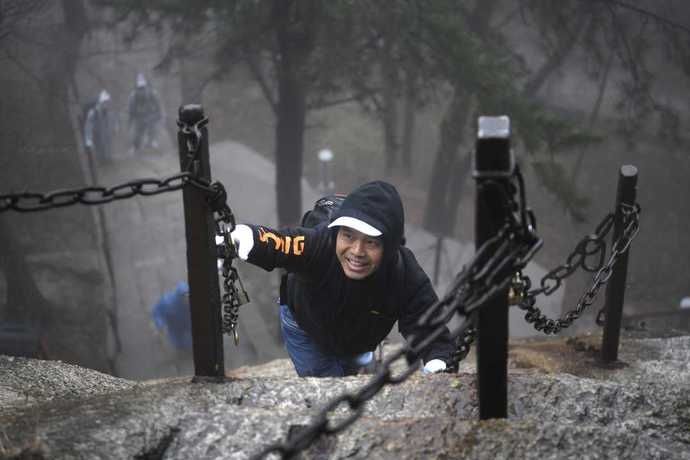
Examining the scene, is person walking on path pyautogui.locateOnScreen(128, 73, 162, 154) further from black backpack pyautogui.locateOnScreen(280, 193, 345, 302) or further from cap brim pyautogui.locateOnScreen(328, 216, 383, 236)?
cap brim pyautogui.locateOnScreen(328, 216, 383, 236)

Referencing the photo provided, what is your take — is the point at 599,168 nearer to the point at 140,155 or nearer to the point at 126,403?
the point at 140,155

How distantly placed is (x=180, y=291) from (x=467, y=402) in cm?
706

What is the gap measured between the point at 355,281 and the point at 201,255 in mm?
1193

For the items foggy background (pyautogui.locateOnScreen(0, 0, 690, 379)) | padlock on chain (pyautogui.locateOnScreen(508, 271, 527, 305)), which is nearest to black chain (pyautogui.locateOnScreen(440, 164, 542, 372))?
padlock on chain (pyautogui.locateOnScreen(508, 271, 527, 305))

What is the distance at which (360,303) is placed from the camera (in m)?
3.89

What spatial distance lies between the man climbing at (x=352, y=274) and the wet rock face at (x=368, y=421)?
513 mm

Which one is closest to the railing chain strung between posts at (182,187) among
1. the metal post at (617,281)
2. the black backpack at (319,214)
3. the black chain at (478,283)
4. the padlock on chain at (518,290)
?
the black backpack at (319,214)

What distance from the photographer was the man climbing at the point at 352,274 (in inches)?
143

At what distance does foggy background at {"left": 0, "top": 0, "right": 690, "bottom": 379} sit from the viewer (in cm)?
927

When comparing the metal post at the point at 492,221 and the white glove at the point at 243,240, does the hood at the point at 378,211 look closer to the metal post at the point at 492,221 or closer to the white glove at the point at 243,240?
the white glove at the point at 243,240

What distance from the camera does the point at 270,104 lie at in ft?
39.2

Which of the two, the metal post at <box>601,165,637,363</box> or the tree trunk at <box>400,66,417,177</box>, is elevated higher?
the tree trunk at <box>400,66,417,177</box>

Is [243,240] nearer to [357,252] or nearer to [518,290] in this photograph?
[357,252]

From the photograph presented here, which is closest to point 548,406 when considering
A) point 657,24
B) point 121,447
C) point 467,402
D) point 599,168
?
point 467,402
